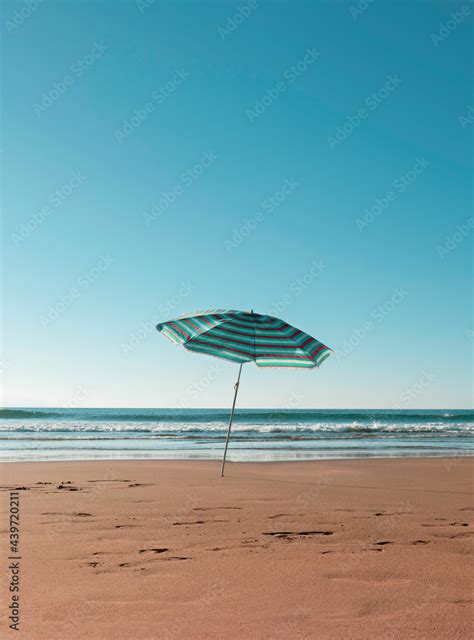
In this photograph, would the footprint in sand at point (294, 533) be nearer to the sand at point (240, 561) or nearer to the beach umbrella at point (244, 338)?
the sand at point (240, 561)

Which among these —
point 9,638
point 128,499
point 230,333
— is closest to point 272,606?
point 9,638

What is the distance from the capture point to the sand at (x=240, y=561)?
2824 mm

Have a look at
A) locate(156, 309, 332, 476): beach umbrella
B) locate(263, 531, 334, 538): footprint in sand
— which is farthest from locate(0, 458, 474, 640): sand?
locate(156, 309, 332, 476): beach umbrella

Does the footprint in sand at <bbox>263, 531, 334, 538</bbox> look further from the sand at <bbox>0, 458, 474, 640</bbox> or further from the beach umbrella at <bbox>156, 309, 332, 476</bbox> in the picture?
the beach umbrella at <bbox>156, 309, 332, 476</bbox>

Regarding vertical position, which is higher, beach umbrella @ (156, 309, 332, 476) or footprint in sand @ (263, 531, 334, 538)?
beach umbrella @ (156, 309, 332, 476)

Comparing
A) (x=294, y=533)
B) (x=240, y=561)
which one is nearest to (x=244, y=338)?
(x=294, y=533)

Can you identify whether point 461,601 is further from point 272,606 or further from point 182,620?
point 182,620

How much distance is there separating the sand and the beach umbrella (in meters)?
1.93

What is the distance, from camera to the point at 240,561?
390cm

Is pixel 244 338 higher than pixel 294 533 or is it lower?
higher

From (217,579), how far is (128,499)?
10.6 ft

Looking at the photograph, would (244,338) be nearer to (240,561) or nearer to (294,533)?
(294,533)

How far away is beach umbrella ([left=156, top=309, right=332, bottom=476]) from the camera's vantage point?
25.8 ft

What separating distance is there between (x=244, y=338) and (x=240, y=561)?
170 inches
